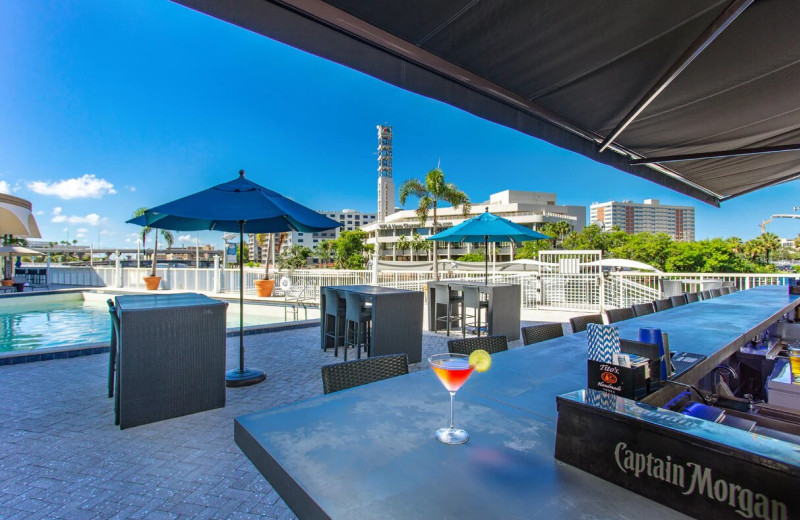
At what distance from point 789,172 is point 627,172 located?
283 cm

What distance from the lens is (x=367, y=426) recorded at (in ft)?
3.46

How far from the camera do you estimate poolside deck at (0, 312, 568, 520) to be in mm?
1895

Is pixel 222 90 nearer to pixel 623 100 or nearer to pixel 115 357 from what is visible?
pixel 115 357

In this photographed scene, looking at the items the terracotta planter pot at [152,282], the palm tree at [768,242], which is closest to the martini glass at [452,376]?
the terracotta planter pot at [152,282]

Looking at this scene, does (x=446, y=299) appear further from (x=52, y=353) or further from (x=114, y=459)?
(x=52, y=353)

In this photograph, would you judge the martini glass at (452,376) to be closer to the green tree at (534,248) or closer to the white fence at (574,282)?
the white fence at (574,282)

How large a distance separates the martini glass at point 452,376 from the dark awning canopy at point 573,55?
56.3 inches

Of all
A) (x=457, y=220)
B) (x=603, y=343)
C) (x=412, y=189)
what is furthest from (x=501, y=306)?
(x=457, y=220)

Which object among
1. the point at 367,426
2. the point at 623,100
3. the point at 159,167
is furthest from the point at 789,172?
the point at 159,167

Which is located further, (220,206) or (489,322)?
(489,322)

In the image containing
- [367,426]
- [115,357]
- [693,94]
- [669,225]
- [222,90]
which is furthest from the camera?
[669,225]

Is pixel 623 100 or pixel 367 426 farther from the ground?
pixel 623 100

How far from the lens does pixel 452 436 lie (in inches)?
38.0

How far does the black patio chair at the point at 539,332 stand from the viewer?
8.70ft
